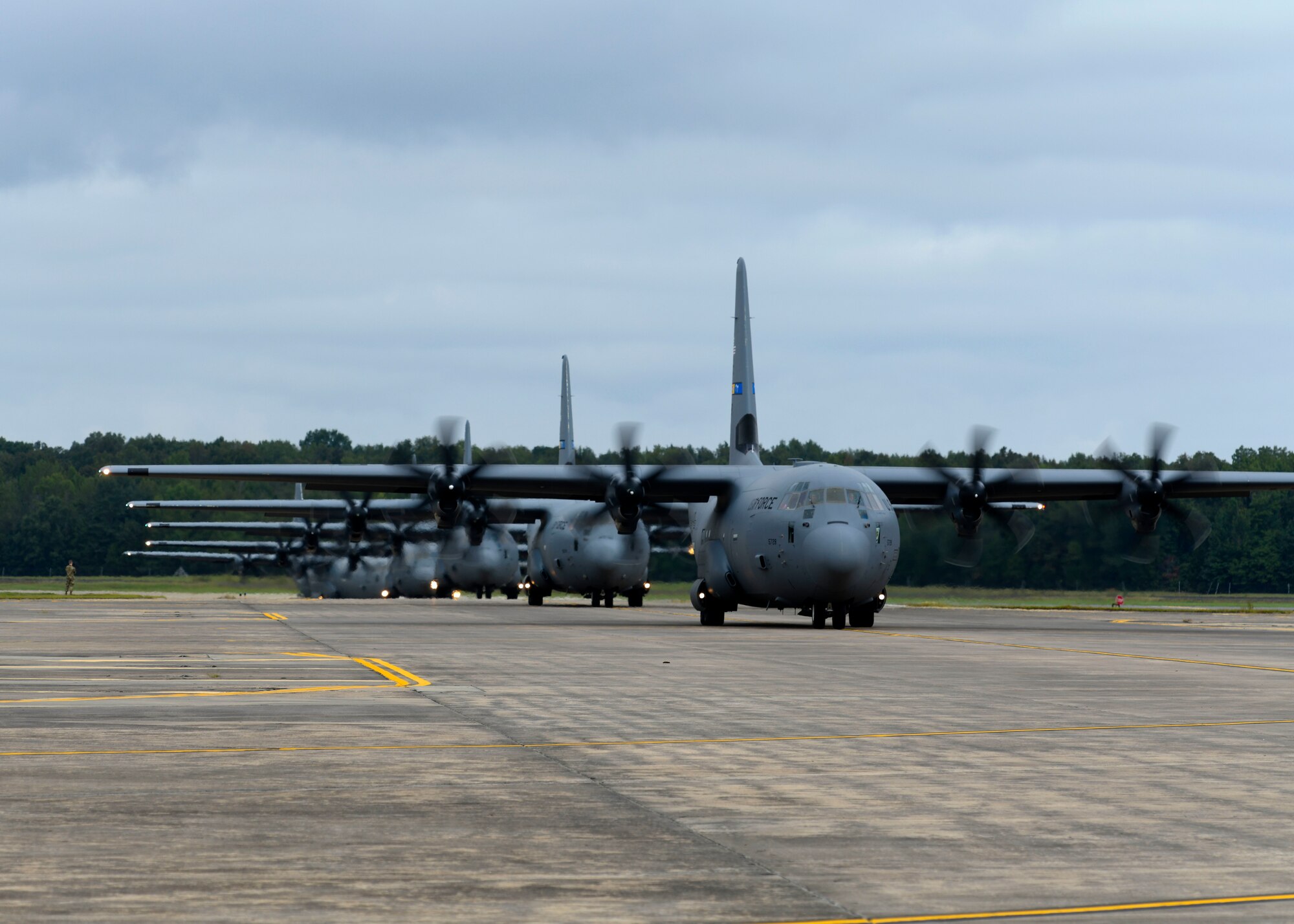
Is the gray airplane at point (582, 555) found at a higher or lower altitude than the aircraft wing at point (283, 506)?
lower

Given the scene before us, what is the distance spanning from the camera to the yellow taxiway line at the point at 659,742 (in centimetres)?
1198

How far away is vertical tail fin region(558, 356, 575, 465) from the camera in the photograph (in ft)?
256

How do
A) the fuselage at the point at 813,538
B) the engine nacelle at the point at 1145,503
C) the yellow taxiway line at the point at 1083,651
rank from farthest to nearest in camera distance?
1. the engine nacelle at the point at 1145,503
2. the fuselage at the point at 813,538
3. the yellow taxiway line at the point at 1083,651

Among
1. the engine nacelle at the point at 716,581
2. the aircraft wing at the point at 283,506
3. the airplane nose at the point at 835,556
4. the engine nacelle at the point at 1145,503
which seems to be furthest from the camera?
Result: the aircraft wing at the point at 283,506

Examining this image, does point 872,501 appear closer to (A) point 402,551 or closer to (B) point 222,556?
(A) point 402,551

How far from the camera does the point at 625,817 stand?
904 cm

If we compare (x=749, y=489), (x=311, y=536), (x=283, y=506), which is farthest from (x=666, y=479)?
(x=311, y=536)

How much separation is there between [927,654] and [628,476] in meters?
20.0

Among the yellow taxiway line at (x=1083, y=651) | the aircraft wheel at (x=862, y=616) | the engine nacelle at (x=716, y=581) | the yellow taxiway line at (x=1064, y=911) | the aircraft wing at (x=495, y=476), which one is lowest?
the yellow taxiway line at (x=1064, y=911)

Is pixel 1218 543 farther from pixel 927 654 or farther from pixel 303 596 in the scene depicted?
pixel 927 654

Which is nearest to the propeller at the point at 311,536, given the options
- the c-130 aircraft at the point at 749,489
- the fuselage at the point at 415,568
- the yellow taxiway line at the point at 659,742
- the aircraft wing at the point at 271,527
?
the aircraft wing at the point at 271,527

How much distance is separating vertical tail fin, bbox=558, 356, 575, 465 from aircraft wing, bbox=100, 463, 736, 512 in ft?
97.3

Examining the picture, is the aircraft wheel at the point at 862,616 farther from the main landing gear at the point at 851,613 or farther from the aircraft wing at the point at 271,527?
the aircraft wing at the point at 271,527

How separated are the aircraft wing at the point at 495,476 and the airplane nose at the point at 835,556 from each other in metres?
Result: 7.60
